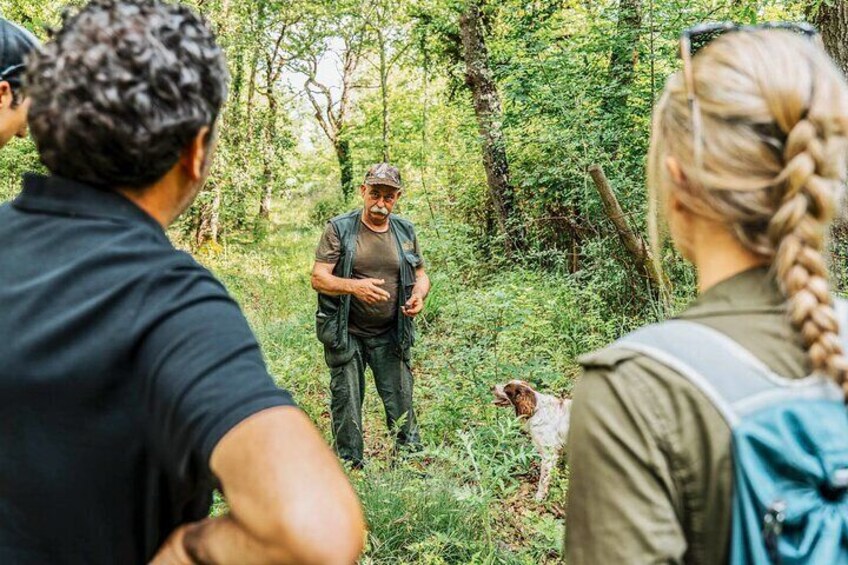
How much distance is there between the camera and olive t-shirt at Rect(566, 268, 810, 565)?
101cm

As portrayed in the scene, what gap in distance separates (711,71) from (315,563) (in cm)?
98

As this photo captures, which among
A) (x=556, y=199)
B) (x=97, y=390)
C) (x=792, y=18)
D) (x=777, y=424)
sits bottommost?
(x=556, y=199)

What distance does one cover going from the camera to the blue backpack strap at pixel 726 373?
0.99 meters

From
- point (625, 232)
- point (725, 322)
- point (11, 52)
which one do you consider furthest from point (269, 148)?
point (725, 322)

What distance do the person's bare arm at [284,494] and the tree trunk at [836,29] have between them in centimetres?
590

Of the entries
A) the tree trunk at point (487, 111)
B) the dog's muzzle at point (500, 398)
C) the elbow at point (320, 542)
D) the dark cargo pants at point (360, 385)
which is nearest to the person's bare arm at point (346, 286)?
the dark cargo pants at point (360, 385)

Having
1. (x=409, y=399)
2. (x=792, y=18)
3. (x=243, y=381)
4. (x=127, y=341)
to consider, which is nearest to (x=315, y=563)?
(x=243, y=381)

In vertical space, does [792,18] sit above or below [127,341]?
above

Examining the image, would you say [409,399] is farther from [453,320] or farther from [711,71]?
[711,71]

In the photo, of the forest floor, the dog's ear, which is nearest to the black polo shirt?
the forest floor

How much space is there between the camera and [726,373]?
1001 millimetres

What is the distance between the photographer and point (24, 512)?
3.55ft

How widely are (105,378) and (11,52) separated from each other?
152 cm

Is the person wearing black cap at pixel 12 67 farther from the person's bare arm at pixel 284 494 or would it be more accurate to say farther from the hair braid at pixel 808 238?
the hair braid at pixel 808 238
